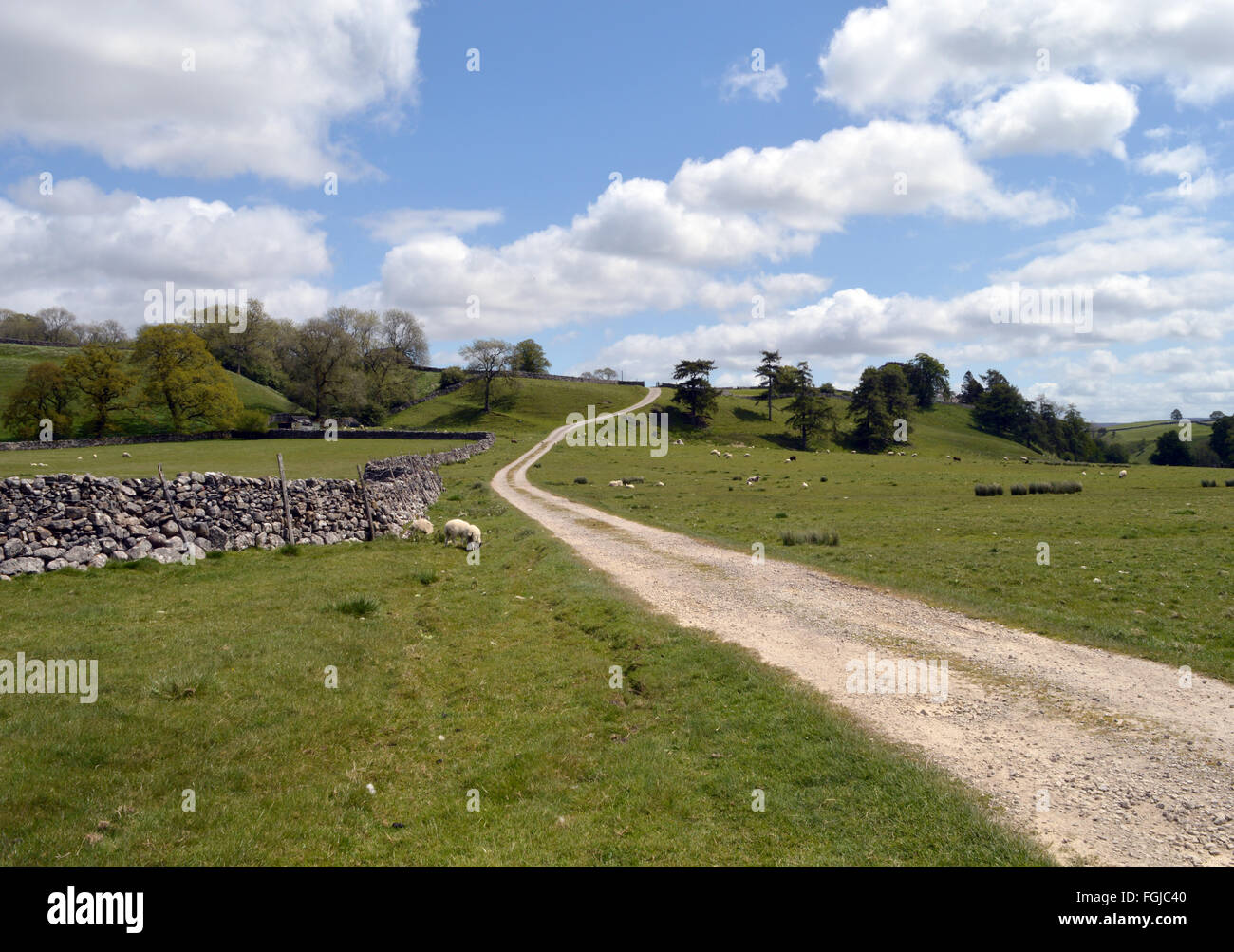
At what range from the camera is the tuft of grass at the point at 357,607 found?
15750 mm

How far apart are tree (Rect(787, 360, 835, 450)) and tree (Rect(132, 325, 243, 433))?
9220cm

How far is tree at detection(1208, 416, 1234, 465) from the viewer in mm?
128375

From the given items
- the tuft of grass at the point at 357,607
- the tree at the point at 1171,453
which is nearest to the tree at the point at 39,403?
the tuft of grass at the point at 357,607

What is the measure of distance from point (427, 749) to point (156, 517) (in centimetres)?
1511

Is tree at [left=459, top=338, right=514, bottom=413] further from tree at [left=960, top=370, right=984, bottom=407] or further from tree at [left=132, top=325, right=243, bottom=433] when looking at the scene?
tree at [left=960, top=370, right=984, bottom=407]

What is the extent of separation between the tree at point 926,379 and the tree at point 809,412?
171 feet

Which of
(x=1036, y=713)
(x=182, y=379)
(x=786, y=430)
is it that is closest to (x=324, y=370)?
(x=182, y=379)

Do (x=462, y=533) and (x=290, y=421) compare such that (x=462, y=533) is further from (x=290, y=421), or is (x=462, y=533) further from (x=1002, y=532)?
(x=290, y=421)

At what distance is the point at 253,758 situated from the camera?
351 inches

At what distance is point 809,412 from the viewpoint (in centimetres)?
11662

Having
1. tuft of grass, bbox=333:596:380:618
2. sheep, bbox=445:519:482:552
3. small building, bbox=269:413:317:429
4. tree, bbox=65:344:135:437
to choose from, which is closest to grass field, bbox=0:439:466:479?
small building, bbox=269:413:317:429
